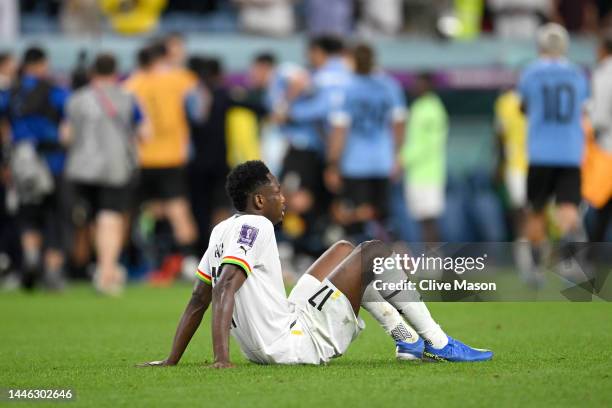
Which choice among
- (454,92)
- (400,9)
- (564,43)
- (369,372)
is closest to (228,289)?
(369,372)

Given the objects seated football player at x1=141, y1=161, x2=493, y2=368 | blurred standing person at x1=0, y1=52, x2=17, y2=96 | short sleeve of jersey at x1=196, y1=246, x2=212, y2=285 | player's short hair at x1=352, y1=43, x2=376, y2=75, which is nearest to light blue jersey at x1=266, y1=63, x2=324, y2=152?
player's short hair at x1=352, y1=43, x2=376, y2=75

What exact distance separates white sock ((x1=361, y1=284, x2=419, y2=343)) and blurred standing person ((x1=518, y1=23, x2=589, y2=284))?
6.39 meters

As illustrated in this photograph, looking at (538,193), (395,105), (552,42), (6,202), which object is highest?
(552,42)

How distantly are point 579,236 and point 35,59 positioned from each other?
22.7ft

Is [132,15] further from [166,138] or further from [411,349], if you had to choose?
[411,349]

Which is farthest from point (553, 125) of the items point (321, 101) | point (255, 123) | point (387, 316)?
point (387, 316)

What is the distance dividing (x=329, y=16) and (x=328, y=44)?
12.8 feet

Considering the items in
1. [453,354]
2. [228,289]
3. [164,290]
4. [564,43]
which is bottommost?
[164,290]

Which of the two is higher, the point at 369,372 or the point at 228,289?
the point at 228,289

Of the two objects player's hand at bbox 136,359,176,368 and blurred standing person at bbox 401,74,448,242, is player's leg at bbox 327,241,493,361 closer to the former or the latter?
player's hand at bbox 136,359,176,368

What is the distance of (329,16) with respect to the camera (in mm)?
21812

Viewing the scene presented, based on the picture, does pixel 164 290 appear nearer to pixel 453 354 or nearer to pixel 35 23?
pixel 35 23

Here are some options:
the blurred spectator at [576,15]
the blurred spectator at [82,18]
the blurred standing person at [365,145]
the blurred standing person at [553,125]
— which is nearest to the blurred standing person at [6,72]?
the blurred spectator at [82,18]

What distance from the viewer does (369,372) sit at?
26.8 ft
